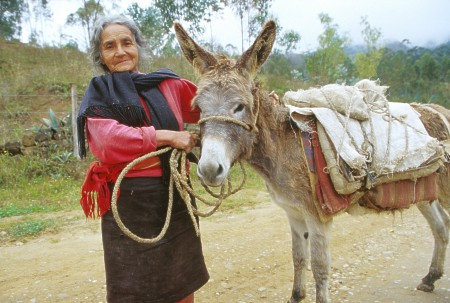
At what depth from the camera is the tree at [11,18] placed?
22737 millimetres

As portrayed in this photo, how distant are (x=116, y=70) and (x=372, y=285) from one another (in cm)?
295

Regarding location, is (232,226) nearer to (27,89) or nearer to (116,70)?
(116,70)

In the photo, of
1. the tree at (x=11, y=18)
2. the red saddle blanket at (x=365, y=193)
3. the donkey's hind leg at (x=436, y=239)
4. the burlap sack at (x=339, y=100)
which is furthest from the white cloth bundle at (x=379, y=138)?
the tree at (x=11, y=18)

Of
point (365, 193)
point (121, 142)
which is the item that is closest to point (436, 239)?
point (365, 193)

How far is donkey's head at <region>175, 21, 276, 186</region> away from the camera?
187cm

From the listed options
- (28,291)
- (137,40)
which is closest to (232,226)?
(28,291)

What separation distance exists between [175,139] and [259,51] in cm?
78

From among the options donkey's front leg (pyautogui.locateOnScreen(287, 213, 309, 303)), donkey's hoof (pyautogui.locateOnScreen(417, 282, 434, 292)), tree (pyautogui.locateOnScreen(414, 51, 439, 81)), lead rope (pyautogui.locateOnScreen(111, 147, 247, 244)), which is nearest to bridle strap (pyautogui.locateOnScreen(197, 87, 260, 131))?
lead rope (pyautogui.locateOnScreen(111, 147, 247, 244))

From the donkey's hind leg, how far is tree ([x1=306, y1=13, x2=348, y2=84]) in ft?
53.6

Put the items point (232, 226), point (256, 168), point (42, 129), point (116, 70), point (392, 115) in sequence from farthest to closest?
1. point (42, 129)
2. point (232, 226)
3. point (392, 115)
4. point (256, 168)
5. point (116, 70)

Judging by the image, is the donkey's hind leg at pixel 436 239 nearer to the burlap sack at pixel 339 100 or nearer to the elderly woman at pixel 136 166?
the burlap sack at pixel 339 100

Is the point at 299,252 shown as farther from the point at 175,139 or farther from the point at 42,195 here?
the point at 42,195

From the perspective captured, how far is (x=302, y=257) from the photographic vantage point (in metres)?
3.07

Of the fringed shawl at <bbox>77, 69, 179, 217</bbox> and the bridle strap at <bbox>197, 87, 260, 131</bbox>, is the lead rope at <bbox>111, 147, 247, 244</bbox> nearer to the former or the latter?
the fringed shawl at <bbox>77, 69, 179, 217</bbox>
